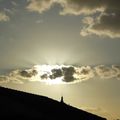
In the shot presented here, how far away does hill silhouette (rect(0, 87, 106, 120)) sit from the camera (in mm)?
26250

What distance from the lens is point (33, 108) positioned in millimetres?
29141

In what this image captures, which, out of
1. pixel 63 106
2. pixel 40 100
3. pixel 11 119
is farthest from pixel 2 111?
pixel 63 106

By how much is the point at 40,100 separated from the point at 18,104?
3.94m

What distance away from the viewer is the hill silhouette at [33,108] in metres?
26.2

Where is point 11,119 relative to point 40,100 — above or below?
below

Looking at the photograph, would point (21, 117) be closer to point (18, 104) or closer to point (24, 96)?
point (18, 104)

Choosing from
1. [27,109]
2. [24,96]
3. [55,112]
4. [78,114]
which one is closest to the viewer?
[27,109]

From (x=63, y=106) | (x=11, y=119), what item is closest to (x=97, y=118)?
(x=63, y=106)

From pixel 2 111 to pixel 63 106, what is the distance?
8954 mm

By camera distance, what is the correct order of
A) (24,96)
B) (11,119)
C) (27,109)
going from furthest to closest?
1. (24,96)
2. (27,109)
3. (11,119)

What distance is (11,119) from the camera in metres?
25.6

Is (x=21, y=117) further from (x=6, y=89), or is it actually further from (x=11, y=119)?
(x=6, y=89)

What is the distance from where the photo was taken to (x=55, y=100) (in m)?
33.2

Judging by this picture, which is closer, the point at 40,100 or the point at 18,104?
the point at 18,104
